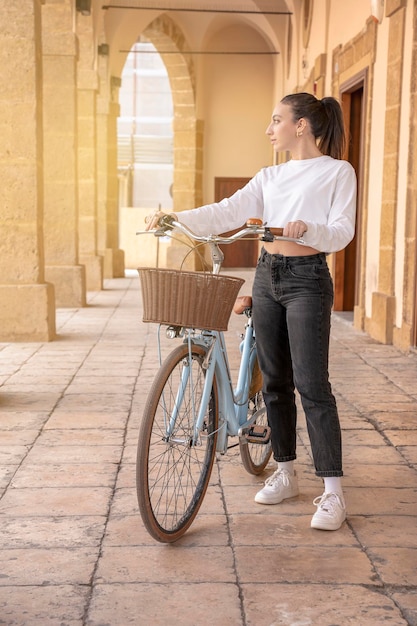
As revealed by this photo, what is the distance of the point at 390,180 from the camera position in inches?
336

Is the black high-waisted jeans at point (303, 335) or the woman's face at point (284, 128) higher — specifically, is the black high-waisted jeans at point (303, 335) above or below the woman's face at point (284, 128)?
below

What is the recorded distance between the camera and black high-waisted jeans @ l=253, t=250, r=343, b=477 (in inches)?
135

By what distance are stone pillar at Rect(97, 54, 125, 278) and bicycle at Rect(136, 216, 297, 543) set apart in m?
13.3

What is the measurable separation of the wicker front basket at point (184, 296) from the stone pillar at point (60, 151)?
8.25 metres

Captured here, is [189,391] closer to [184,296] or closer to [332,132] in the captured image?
[184,296]

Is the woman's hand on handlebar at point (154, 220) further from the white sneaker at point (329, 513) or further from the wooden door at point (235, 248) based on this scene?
the wooden door at point (235, 248)

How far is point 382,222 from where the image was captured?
8.76 meters

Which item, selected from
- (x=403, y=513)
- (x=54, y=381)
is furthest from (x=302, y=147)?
(x=54, y=381)

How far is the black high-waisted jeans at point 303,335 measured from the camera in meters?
3.42

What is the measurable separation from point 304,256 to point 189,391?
0.65m

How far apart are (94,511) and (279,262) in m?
1.18

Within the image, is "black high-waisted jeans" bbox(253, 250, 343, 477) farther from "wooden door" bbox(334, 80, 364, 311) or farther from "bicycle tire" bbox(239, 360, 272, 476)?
"wooden door" bbox(334, 80, 364, 311)

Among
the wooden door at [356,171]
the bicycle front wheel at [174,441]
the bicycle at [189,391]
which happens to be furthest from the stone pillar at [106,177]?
the bicycle front wheel at [174,441]

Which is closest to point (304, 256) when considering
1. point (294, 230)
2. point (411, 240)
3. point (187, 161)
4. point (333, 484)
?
point (294, 230)
